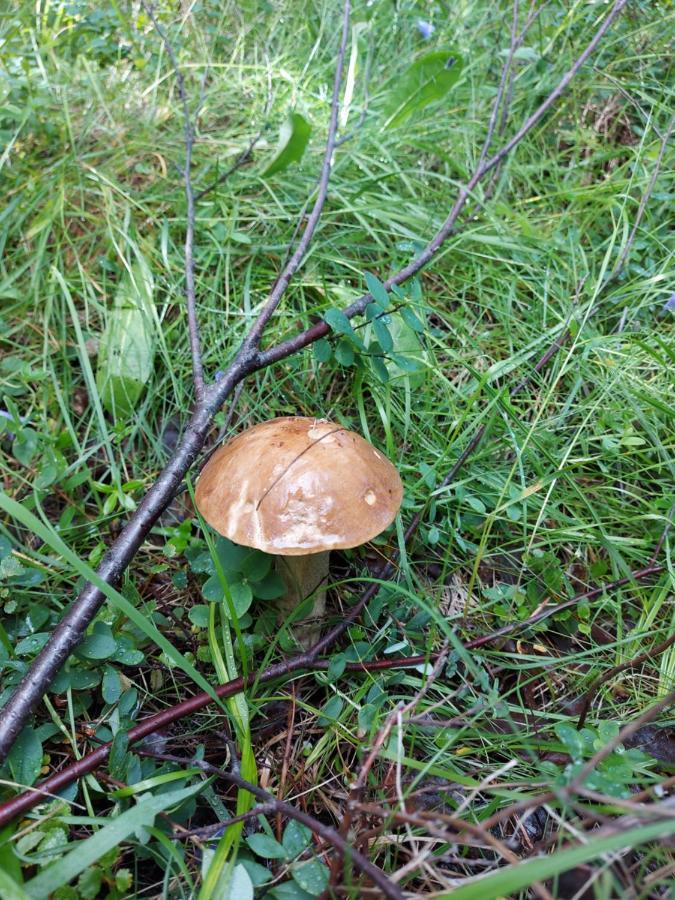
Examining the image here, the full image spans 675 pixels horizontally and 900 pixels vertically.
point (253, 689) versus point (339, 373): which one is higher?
point (339, 373)

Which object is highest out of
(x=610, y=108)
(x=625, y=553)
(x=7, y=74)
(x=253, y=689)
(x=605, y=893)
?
(x=7, y=74)

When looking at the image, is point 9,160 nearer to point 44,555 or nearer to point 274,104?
point 274,104

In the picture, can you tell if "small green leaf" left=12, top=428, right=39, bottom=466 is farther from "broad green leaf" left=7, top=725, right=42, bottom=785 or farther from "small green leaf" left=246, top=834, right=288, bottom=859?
"small green leaf" left=246, top=834, right=288, bottom=859

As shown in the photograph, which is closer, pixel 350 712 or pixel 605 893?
pixel 605 893

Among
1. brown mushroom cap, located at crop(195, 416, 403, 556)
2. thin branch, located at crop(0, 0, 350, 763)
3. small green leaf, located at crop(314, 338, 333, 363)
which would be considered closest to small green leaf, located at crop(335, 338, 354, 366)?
small green leaf, located at crop(314, 338, 333, 363)

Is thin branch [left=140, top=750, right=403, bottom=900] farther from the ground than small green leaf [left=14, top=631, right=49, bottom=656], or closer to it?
closer to it

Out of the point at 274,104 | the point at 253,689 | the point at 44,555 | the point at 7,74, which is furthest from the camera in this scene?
the point at 274,104

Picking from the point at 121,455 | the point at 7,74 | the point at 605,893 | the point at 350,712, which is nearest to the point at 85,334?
the point at 121,455
